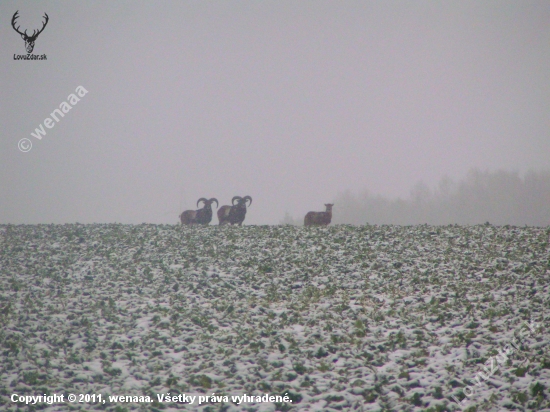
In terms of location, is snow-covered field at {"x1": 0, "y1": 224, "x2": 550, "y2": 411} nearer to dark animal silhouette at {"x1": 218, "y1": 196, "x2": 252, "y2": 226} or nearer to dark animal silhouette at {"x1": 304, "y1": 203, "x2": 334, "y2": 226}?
dark animal silhouette at {"x1": 304, "y1": 203, "x2": 334, "y2": 226}

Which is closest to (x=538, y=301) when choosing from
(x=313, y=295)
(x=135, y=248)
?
(x=313, y=295)

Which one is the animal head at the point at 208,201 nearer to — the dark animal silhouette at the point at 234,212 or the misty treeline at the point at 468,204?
the dark animal silhouette at the point at 234,212

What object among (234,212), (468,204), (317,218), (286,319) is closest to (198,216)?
(234,212)

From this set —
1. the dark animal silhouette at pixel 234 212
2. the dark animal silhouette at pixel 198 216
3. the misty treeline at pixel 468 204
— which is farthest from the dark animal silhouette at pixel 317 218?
the misty treeline at pixel 468 204

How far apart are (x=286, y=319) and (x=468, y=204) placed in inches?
3954

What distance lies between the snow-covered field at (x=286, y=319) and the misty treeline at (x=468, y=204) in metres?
71.2

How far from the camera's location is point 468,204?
355 ft

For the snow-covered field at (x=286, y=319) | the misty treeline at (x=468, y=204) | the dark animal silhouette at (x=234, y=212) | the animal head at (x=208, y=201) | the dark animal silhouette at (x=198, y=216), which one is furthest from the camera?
the misty treeline at (x=468, y=204)

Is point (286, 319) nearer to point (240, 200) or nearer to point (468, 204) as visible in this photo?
point (240, 200)

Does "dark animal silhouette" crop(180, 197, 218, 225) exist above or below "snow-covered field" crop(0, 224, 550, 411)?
above

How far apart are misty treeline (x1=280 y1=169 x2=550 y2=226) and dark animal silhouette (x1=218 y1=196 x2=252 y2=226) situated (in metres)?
61.5

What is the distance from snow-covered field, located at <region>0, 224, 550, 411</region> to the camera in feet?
38.4

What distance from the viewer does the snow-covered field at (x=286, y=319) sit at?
11703 millimetres

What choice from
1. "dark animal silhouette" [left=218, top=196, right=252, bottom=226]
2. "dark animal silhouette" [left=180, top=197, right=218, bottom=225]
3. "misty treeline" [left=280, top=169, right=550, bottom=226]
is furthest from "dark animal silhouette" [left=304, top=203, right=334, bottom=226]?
"misty treeline" [left=280, top=169, right=550, bottom=226]
